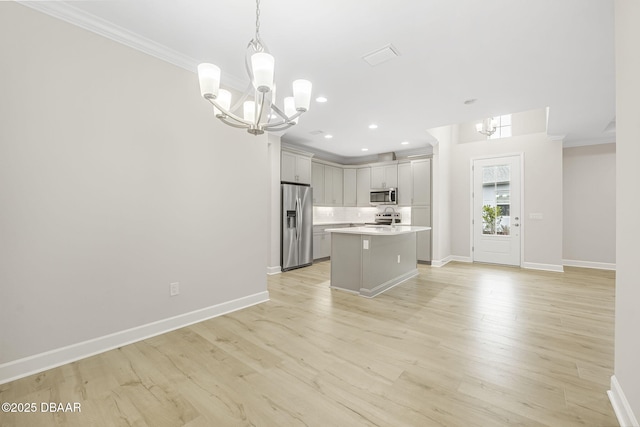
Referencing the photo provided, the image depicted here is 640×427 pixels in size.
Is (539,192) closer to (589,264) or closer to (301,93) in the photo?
(589,264)

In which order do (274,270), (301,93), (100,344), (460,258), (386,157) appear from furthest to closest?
(386,157) → (460,258) → (274,270) → (100,344) → (301,93)

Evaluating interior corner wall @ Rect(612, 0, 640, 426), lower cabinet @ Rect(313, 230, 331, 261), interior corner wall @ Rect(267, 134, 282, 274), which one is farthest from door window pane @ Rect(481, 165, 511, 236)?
interior corner wall @ Rect(612, 0, 640, 426)

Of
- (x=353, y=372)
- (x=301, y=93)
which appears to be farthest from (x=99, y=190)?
(x=353, y=372)

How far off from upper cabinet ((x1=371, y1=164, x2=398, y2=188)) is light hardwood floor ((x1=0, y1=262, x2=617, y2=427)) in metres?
4.00

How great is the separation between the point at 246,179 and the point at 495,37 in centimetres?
290

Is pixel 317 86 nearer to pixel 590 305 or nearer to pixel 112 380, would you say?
pixel 112 380

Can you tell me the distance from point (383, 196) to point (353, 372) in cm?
535

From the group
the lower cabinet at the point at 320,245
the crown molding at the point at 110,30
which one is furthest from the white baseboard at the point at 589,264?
the crown molding at the point at 110,30

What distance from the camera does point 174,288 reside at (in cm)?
271

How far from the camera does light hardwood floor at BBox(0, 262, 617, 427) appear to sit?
5.11 feet

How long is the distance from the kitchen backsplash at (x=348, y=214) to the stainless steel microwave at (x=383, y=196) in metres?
0.32

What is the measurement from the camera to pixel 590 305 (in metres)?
3.46

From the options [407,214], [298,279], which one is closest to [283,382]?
[298,279]

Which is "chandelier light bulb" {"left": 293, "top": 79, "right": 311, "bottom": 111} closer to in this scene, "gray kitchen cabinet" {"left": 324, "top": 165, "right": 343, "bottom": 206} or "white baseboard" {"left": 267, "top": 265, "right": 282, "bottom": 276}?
"white baseboard" {"left": 267, "top": 265, "right": 282, "bottom": 276}
